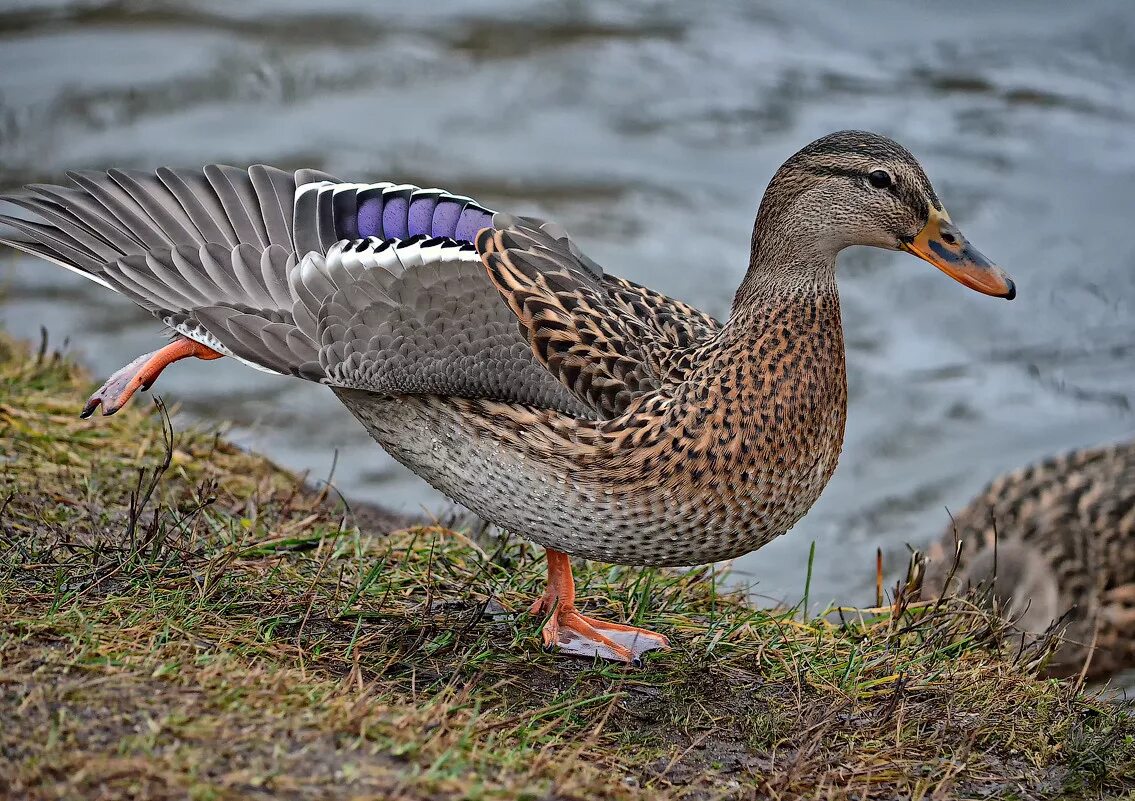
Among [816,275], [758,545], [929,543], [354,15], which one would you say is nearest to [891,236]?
[816,275]

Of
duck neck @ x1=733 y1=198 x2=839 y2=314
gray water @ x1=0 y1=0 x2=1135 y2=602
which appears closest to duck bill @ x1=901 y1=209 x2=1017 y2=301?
duck neck @ x1=733 y1=198 x2=839 y2=314

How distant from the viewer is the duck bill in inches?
163

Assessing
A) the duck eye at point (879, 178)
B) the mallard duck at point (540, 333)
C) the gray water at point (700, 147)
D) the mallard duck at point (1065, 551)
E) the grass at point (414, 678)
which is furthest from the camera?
the gray water at point (700, 147)

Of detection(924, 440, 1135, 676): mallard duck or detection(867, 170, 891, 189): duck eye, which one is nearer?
detection(867, 170, 891, 189): duck eye

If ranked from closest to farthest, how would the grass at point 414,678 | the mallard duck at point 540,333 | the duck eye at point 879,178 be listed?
the grass at point 414,678 < the mallard duck at point 540,333 < the duck eye at point 879,178

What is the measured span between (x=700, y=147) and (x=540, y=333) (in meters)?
6.79

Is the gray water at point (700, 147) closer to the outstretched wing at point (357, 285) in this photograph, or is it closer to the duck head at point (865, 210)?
the outstretched wing at point (357, 285)

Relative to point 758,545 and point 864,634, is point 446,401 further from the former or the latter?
point 864,634

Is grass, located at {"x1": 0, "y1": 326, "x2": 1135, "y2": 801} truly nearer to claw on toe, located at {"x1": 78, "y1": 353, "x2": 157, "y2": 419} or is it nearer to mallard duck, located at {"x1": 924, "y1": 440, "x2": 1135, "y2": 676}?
claw on toe, located at {"x1": 78, "y1": 353, "x2": 157, "y2": 419}

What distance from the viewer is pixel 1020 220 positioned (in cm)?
970

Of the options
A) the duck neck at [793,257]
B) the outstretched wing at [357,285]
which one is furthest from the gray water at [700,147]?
the duck neck at [793,257]

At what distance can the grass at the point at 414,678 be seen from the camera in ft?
10.5

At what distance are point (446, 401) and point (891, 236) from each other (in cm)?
138

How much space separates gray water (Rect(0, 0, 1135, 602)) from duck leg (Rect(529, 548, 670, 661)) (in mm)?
2424
